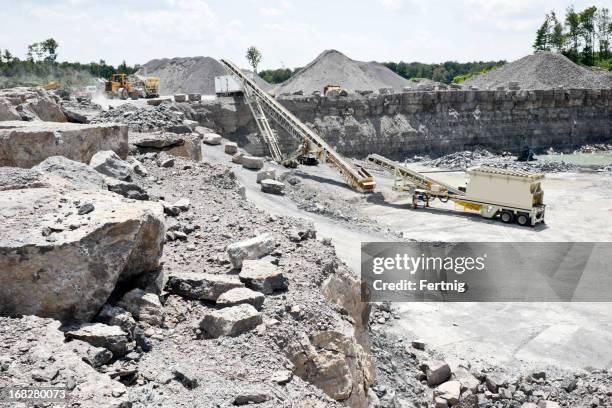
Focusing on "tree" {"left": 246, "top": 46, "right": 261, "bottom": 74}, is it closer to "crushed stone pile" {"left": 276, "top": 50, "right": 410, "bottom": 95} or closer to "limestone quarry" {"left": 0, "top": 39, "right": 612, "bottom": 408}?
"crushed stone pile" {"left": 276, "top": 50, "right": 410, "bottom": 95}

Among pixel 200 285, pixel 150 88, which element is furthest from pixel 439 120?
pixel 200 285

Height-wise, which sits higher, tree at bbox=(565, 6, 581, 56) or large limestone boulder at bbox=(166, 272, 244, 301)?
tree at bbox=(565, 6, 581, 56)

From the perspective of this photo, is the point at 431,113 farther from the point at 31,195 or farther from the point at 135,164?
the point at 31,195

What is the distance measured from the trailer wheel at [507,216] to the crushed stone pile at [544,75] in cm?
2573

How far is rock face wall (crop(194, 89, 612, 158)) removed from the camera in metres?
30.7

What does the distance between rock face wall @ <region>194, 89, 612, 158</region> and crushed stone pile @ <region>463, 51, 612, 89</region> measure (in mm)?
4839

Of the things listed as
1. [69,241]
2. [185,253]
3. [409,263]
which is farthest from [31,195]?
[409,263]

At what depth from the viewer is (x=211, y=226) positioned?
9148 mm

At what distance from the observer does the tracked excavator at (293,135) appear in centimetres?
2365

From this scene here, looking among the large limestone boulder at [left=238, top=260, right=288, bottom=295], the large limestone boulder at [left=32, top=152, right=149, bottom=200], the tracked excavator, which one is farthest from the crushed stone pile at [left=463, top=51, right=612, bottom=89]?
the large limestone boulder at [left=238, top=260, right=288, bottom=295]

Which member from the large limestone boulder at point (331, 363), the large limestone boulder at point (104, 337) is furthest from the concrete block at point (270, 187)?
the large limestone boulder at point (104, 337)

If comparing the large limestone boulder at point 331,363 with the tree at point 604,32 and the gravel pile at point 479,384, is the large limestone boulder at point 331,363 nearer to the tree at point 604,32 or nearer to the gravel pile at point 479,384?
the gravel pile at point 479,384

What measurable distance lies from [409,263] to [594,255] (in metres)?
5.40

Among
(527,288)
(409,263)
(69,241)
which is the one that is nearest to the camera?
(69,241)
